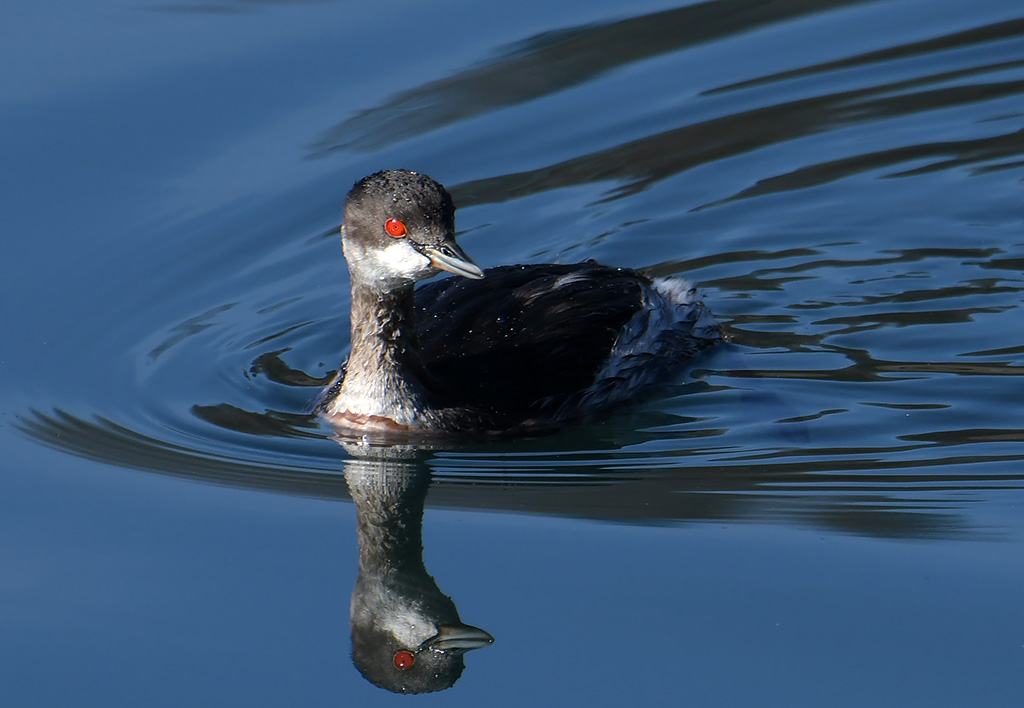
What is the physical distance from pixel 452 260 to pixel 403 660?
2.06 m

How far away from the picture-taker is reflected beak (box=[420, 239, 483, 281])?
21.6 ft

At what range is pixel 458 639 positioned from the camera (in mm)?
5066

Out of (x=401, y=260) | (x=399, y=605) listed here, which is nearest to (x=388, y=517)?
(x=399, y=605)

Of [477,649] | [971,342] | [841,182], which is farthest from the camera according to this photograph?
→ [841,182]

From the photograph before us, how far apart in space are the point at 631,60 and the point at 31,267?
4527mm

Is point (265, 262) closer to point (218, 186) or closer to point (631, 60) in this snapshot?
point (218, 186)

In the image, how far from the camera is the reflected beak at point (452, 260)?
6582mm

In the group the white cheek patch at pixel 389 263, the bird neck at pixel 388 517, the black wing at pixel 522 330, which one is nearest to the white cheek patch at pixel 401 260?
the white cheek patch at pixel 389 263

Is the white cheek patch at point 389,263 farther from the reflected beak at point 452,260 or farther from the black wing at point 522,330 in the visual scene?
the black wing at point 522,330

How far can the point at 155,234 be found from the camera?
893 cm

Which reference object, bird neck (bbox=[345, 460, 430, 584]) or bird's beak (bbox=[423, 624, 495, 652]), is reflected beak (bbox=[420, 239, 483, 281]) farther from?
bird's beak (bbox=[423, 624, 495, 652])

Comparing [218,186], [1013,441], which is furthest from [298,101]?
[1013,441]

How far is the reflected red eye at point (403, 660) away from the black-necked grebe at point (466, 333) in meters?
1.96

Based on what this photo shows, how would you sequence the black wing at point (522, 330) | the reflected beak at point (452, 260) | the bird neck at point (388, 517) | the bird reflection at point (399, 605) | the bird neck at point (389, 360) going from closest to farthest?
the bird reflection at point (399, 605), the bird neck at point (388, 517), the reflected beak at point (452, 260), the bird neck at point (389, 360), the black wing at point (522, 330)
